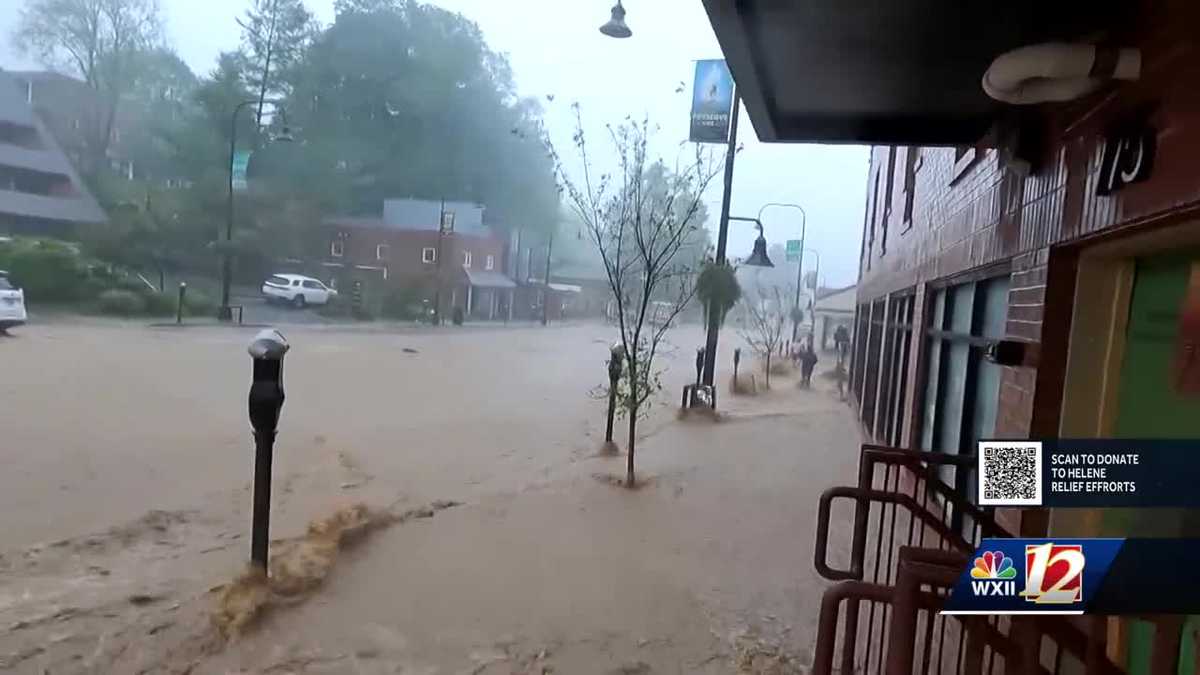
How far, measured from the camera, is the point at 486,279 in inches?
1346

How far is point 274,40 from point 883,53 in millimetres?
28971

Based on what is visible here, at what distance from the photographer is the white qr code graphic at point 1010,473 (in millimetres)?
1568

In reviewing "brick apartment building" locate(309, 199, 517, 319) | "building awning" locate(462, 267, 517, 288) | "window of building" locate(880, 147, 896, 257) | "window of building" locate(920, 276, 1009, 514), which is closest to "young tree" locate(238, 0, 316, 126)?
"brick apartment building" locate(309, 199, 517, 319)

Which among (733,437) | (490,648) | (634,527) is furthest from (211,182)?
(490,648)

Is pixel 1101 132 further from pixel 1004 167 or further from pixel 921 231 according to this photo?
pixel 921 231

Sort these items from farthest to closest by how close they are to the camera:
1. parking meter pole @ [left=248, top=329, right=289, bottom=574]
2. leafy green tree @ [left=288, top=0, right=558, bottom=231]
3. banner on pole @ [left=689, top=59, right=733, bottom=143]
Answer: leafy green tree @ [left=288, top=0, right=558, bottom=231] < banner on pole @ [left=689, top=59, right=733, bottom=143] < parking meter pole @ [left=248, top=329, right=289, bottom=574]

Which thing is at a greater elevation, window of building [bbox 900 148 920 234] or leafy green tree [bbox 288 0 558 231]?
leafy green tree [bbox 288 0 558 231]

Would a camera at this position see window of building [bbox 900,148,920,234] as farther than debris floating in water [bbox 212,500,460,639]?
Yes

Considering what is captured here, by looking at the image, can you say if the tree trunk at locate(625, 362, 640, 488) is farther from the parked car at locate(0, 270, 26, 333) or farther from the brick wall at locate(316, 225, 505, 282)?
the brick wall at locate(316, 225, 505, 282)

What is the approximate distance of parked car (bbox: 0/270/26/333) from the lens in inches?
589

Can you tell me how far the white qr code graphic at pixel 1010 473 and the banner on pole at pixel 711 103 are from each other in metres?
10.7

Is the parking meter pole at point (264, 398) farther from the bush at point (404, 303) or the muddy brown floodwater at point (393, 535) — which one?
the bush at point (404, 303)

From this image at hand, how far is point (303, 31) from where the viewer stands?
2794 cm

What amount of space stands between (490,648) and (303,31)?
93.4 feet
